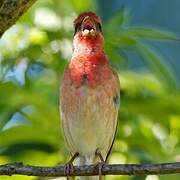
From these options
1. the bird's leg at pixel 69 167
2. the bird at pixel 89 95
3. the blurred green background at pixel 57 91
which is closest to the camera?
the bird's leg at pixel 69 167

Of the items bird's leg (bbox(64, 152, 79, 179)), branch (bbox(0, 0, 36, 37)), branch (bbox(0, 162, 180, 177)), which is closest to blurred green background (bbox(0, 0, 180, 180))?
bird's leg (bbox(64, 152, 79, 179))

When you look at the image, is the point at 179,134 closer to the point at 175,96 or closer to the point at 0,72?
the point at 175,96

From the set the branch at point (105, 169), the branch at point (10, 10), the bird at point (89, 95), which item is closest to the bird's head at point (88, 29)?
the bird at point (89, 95)

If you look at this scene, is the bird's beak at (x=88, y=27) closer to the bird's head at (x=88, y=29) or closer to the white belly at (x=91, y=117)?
the bird's head at (x=88, y=29)

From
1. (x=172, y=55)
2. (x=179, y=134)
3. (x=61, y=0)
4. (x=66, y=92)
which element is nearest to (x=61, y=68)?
(x=66, y=92)

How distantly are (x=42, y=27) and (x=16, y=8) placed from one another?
1.10 metres

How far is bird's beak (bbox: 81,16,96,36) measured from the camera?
446 centimetres

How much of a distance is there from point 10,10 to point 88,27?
1105 mm

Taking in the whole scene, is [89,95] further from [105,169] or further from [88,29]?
[105,169]

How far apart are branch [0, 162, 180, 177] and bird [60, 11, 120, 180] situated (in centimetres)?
66

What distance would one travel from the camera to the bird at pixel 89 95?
4391mm

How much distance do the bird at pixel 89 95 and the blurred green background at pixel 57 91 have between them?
2.3 inches

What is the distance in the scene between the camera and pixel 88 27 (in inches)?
181

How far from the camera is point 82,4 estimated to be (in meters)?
4.72
